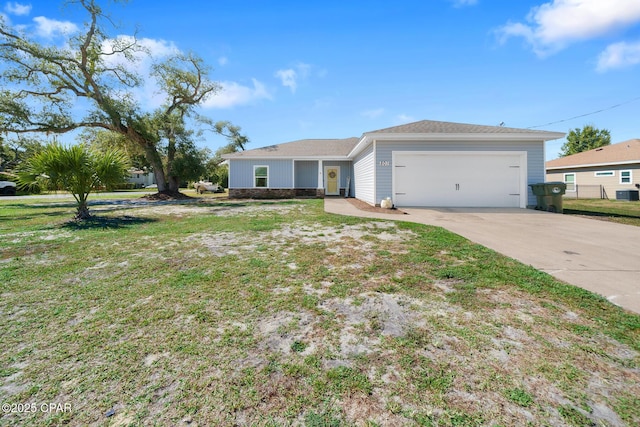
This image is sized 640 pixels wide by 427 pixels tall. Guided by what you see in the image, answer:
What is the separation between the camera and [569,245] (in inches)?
207

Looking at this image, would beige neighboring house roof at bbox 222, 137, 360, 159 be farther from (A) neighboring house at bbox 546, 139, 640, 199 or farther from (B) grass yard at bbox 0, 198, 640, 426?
(A) neighboring house at bbox 546, 139, 640, 199

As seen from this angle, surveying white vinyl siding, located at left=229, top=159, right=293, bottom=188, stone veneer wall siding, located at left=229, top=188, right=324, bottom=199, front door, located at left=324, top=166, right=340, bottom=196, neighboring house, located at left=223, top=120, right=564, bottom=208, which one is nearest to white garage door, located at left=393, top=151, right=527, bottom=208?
neighboring house, located at left=223, top=120, right=564, bottom=208

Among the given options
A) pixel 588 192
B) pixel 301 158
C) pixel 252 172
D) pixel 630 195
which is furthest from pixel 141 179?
pixel 630 195

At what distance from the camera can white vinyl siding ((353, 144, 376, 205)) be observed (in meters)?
11.7

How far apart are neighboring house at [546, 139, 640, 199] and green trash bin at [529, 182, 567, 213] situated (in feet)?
40.6

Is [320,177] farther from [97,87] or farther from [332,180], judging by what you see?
[97,87]

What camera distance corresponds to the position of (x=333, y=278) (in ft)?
12.4

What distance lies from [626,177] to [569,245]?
62.7 feet

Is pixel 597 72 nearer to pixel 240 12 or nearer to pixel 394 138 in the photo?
pixel 394 138

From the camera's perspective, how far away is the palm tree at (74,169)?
7795mm

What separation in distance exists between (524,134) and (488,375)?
460 inches

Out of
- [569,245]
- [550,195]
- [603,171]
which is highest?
[603,171]

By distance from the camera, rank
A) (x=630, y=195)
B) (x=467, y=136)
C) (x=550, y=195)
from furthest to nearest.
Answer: (x=630, y=195), (x=467, y=136), (x=550, y=195)

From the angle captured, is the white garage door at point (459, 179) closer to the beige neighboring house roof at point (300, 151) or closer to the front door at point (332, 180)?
the beige neighboring house roof at point (300, 151)
